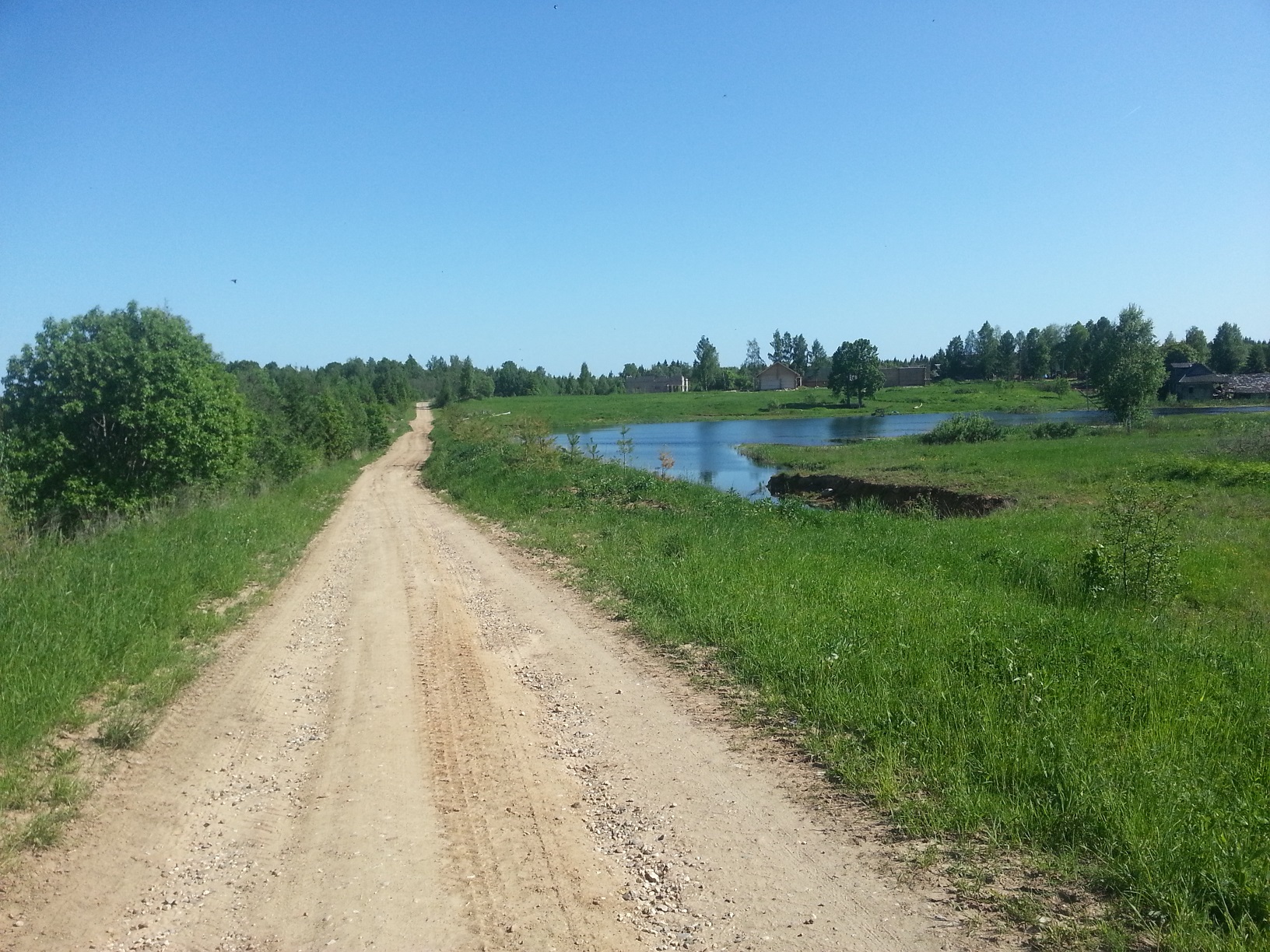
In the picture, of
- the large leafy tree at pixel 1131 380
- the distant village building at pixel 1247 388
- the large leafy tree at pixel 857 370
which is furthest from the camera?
the large leafy tree at pixel 857 370

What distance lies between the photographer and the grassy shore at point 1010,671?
4.24 metres

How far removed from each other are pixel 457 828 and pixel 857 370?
104 m

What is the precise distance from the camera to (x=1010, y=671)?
666 cm

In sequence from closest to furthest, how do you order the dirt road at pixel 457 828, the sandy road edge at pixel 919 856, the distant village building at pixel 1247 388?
the sandy road edge at pixel 919 856 → the dirt road at pixel 457 828 → the distant village building at pixel 1247 388

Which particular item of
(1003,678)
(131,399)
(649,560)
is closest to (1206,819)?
(1003,678)

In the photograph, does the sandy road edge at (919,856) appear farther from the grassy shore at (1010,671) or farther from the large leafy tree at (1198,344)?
the large leafy tree at (1198,344)

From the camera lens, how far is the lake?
43.2 m

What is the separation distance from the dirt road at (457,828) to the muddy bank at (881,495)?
62.6 ft

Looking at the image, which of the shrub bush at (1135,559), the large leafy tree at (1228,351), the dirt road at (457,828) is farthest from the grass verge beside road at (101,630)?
the large leafy tree at (1228,351)

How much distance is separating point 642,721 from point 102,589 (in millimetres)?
6821

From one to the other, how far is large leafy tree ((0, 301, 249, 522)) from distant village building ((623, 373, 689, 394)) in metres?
145

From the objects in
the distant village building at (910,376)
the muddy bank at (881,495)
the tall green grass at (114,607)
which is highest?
the distant village building at (910,376)

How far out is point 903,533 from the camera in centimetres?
1593

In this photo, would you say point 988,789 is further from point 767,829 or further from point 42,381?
point 42,381
